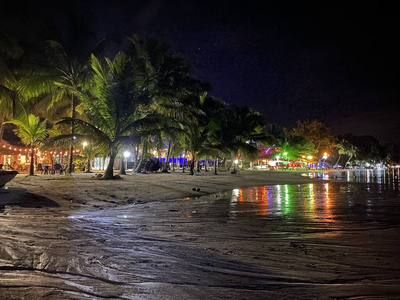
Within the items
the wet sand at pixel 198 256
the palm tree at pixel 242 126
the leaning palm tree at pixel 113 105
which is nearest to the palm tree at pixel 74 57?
the leaning palm tree at pixel 113 105

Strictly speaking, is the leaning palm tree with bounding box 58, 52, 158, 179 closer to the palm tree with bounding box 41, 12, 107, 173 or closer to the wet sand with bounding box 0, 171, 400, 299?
the palm tree with bounding box 41, 12, 107, 173

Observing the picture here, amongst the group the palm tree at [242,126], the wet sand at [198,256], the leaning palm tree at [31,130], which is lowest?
the wet sand at [198,256]

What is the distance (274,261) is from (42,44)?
22049 mm

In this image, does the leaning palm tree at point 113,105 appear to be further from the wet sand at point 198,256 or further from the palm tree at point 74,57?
the wet sand at point 198,256

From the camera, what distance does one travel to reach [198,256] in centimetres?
418

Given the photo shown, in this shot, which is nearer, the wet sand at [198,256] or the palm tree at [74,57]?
the wet sand at [198,256]

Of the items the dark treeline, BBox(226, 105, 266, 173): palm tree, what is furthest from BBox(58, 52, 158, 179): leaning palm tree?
BBox(226, 105, 266, 173): palm tree

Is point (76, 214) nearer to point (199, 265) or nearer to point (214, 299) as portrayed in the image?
point (199, 265)

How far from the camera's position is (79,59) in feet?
66.7

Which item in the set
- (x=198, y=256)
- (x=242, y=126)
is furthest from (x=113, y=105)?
(x=242, y=126)

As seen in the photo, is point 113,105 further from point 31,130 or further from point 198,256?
point 198,256

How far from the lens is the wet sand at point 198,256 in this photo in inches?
120

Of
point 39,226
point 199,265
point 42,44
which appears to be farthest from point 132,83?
point 199,265

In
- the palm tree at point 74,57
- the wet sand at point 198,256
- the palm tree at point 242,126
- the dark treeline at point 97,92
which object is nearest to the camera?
the wet sand at point 198,256
